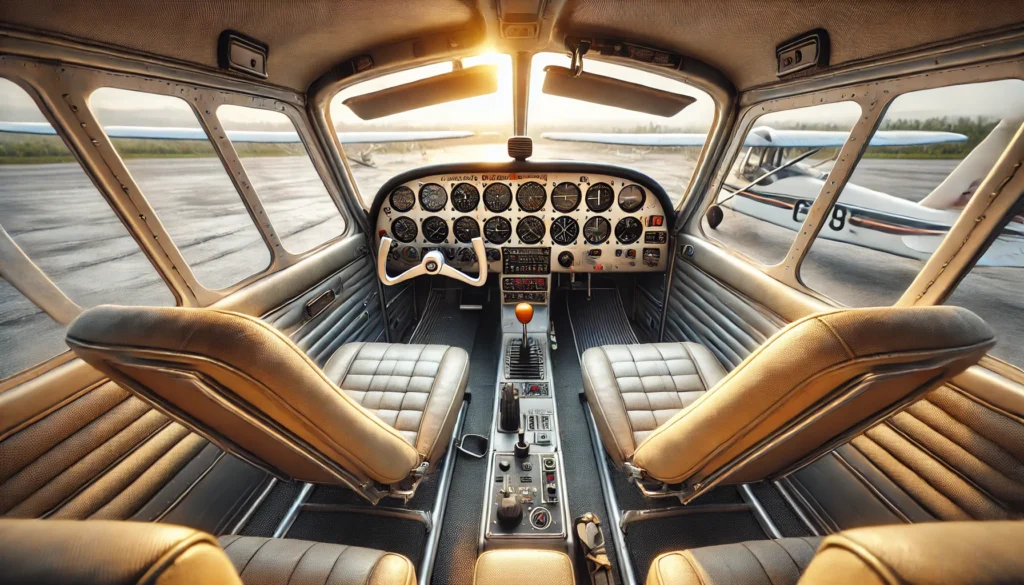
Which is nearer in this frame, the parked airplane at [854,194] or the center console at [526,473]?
the center console at [526,473]

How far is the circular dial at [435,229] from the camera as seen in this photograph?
10.8ft

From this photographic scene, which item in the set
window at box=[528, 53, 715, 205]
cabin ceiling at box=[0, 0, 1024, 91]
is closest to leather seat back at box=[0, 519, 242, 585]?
cabin ceiling at box=[0, 0, 1024, 91]

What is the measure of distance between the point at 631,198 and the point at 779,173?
3.92 m

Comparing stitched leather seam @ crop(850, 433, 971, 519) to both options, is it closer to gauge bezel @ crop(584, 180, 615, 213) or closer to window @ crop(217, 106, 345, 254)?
gauge bezel @ crop(584, 180, 615, 213)

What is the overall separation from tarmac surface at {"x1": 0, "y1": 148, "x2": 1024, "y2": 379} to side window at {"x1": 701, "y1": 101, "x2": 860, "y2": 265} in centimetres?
13

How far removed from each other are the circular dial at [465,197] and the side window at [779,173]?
6.12 ft

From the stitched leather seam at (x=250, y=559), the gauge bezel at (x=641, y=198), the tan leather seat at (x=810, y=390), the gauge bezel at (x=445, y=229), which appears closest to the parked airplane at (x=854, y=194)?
the gauge bezel at (x=641, y=198)

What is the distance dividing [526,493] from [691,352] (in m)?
1.20

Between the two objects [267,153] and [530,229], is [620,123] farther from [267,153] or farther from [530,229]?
[267,153]

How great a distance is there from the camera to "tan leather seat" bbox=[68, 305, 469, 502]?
29.2 inches

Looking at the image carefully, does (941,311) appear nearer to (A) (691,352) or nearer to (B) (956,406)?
(B) (956,406)

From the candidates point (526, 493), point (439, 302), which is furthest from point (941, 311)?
point (439, 302)

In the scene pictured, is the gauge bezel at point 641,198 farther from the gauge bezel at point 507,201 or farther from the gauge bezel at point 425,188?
the gauge bezel at point 425,188

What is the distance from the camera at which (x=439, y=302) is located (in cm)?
399
